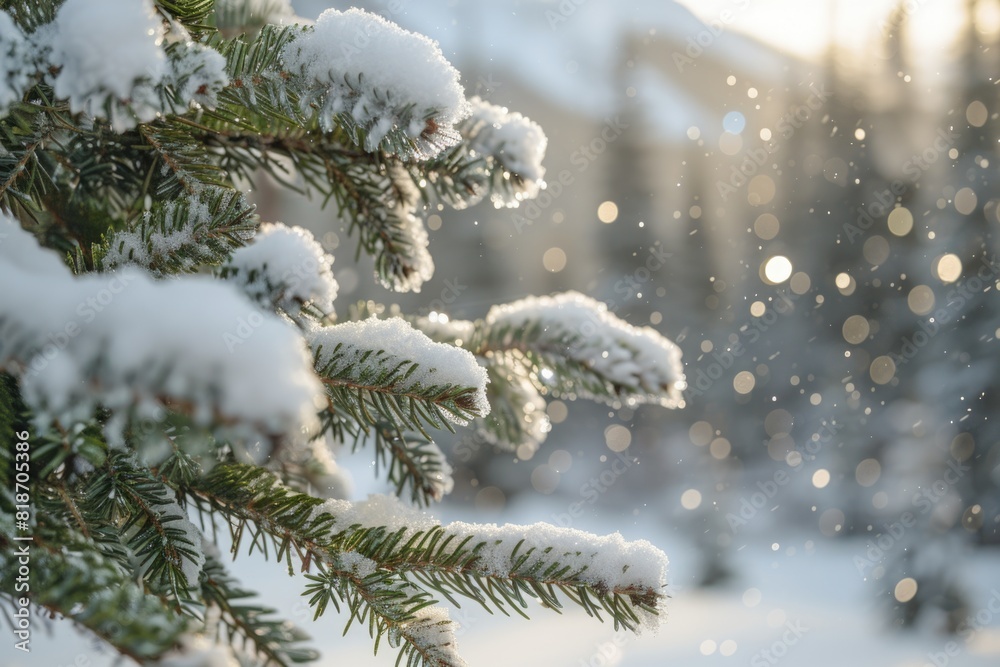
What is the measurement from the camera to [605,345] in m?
0.81

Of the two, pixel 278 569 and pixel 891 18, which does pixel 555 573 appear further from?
pixel 891 18

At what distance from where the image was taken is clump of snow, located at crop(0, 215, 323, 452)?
281mm

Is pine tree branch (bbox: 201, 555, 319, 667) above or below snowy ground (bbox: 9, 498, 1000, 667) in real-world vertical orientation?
below

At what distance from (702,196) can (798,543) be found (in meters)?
4.99

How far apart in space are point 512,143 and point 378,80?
22 cm

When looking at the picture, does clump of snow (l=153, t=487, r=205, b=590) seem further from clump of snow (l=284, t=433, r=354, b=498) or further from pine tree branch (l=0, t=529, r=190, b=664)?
clump of snow (l=284, t=433, r=354, b=498)

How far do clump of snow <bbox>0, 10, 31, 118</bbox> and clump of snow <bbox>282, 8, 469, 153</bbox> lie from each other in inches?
7.9

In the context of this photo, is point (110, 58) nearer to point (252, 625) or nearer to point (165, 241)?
point (165, 241)

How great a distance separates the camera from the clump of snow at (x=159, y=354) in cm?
28

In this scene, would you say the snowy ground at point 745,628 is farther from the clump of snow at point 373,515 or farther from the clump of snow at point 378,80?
the clump of snow at point 378,80

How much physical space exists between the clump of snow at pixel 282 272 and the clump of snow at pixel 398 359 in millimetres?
56

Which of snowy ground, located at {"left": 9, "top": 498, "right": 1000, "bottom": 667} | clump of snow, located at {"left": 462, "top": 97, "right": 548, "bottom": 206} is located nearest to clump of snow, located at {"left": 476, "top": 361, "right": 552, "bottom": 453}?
clump of snow, located at {"left": 462, "top": 97, "right": 548, "bottom": 206}

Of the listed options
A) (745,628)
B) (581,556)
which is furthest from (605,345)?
(745,628)

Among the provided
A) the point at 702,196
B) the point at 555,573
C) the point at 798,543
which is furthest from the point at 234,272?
the point at 702,196
